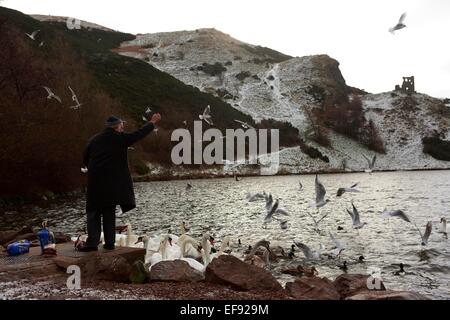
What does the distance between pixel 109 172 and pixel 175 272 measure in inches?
105

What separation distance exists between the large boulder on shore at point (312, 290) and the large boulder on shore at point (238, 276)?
0.48 meters

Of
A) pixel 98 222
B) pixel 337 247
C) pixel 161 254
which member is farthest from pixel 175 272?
pixel 337 247

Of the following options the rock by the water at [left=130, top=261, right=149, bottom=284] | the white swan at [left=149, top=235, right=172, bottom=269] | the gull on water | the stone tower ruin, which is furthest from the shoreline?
the stone tower ruin

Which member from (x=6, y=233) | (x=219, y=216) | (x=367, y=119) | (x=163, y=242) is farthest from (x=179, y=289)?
(x=367, y=119)

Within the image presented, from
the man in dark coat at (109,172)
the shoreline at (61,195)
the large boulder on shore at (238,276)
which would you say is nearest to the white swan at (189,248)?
the large boulder on shore at (238,276)

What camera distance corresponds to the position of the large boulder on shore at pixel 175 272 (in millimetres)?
9797

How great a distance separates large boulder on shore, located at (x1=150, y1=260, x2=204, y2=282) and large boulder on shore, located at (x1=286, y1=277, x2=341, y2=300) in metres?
2.11

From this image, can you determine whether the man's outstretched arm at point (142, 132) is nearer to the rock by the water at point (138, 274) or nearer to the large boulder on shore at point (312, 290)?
the rock by the water at point (138, 274)

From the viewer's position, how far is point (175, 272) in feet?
32.8

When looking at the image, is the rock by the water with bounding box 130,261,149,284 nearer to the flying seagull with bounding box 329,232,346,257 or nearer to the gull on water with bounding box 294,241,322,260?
the gull on water with bounding box 294,241,322,260

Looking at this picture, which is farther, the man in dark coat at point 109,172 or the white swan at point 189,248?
the white swan at point 189,248

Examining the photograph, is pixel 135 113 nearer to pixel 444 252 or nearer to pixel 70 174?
pixel 70 174

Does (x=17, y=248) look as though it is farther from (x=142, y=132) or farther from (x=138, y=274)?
(x=142, y=132)

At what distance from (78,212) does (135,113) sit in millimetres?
55599
